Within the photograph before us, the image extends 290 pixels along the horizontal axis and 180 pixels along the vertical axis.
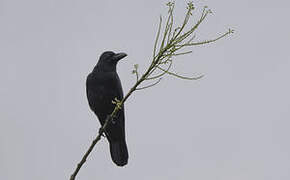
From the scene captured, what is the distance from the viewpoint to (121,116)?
8.58 metres

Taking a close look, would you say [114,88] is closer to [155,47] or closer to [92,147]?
[92,147]

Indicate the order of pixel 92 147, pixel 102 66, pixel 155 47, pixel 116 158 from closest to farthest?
pixel 155 47
pixel 92 147
pixel 116 158
pixel 102 66

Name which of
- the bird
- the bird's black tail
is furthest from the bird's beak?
the bird's black tail

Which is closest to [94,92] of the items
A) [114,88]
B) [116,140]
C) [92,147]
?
[114,88]

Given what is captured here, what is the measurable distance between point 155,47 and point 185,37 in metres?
0.27

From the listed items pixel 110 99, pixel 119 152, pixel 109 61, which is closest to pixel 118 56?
pixel 109 61

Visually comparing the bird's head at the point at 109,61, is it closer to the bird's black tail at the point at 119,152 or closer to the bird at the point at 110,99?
the bird at the point at 110,99

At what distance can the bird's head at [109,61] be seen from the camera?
28.3 ft

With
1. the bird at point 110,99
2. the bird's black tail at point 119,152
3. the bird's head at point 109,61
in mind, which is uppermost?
the bird's head at point 109,61

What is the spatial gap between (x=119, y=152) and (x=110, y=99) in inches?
35.8

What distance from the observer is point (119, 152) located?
845 cm

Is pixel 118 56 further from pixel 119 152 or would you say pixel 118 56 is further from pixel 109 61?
pixel 119 152

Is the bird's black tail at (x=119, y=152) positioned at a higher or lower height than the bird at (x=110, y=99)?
lower

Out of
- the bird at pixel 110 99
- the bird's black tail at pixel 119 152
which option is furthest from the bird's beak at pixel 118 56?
the bird's black tail at pixel 119 152
